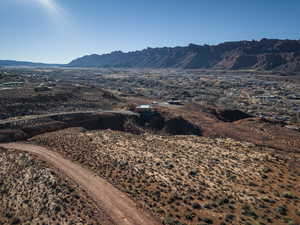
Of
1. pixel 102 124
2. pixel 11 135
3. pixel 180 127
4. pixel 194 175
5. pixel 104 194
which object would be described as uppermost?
pixel 11 135

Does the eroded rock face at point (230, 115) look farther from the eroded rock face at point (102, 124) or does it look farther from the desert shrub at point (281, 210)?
the desert shrub at point (281, 210)

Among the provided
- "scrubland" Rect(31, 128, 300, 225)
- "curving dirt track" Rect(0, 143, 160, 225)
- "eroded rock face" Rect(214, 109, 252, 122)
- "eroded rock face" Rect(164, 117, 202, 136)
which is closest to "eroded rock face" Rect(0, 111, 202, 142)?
"eroded rock face" Rect(164, 117, 202, 136)

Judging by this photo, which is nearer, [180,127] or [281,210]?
[281,210]

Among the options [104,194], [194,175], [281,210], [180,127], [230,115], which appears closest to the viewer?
[281,210]

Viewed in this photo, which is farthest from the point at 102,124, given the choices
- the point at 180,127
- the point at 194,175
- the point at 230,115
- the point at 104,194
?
the point at 230,115

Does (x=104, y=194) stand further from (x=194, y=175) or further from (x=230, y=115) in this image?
(x=230, y=115)

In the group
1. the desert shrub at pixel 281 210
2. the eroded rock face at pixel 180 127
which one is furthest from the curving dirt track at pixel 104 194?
the eroded rock face at pixel 180 127

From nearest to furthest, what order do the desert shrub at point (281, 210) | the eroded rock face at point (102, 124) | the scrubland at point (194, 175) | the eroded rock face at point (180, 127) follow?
the desert shrub at point (281, 210), the scrubland at point (194, 175), the eroded rock face at point (102, 124), the eroded rock face at point (180, 127)

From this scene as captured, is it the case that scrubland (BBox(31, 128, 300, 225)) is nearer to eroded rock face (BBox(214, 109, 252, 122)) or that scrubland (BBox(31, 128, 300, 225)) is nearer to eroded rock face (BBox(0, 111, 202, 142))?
eroded rock face (BBox(0, 111, 202, 142))

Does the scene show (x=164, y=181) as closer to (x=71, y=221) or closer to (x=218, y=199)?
(x=218, y=199)
